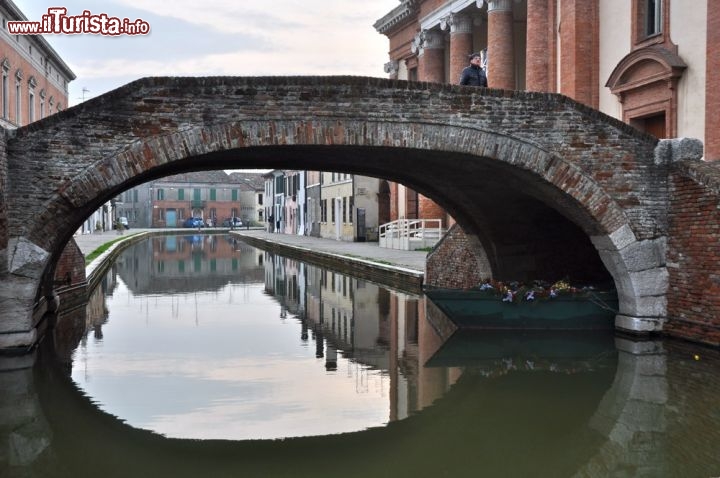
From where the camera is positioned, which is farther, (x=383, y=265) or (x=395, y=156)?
(x=383, y=265)

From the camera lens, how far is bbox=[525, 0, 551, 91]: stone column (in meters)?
21.6

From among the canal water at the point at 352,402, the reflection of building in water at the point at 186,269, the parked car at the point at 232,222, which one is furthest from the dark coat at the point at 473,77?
the parked car at the point at 232,222

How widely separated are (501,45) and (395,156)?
13.6 m

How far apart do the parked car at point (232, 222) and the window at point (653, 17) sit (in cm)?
7001

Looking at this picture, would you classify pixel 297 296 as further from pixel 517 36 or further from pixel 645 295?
pixel 517 36

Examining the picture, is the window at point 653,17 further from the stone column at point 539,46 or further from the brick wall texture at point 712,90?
the stone column at point 539,46

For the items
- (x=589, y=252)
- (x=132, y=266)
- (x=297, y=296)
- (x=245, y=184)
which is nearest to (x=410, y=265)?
(x=297, y=296)

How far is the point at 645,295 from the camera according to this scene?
36.7ft

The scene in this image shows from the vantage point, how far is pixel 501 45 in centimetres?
2384

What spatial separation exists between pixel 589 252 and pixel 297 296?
22.5 feet

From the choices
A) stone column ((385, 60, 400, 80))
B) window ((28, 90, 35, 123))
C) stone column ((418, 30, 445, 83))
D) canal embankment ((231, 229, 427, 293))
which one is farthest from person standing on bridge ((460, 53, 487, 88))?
window ((28, 90, 35, 123))

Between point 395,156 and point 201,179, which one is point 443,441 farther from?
point 201,179

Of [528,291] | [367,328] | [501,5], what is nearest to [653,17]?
[501,5]

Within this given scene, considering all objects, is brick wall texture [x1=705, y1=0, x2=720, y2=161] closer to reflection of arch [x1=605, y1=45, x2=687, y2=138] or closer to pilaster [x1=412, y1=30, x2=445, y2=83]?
reflection of arch [x1=605, y1=45, x2=687, y2=138]
